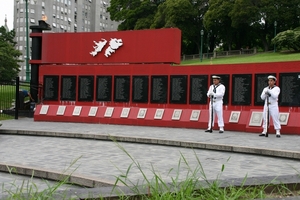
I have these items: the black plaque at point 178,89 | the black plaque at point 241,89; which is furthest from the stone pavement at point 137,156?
the black plaque at point 178,89

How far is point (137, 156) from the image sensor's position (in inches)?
345

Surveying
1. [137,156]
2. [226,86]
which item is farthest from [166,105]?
[137,156]

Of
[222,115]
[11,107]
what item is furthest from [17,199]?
[11,107]

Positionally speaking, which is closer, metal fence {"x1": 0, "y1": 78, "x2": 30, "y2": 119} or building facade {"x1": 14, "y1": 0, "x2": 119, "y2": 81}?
metal fence {"x1": 0, "y1": 78, "x2": 30, "y2": 119}

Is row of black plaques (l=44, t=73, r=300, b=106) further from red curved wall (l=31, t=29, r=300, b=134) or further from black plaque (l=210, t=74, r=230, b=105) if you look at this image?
red curved wall (l=31, t=29, r=300, b=134)

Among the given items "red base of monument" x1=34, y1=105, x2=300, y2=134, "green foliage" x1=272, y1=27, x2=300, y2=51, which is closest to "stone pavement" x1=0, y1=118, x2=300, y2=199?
"red base of monument" x1=34, y1=105, x2=300, y2=134

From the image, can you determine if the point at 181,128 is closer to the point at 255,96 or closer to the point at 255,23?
the point at 255,96

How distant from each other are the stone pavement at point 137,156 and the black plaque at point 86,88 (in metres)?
4.61

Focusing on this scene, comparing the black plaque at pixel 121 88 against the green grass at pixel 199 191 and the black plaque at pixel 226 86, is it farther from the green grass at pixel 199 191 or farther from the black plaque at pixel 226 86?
the green grass at pixel 199 191

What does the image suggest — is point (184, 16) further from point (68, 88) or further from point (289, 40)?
point (68, 88)

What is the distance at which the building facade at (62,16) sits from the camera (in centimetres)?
9512

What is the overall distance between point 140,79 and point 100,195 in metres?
13.2

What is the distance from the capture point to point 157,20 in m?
60.5

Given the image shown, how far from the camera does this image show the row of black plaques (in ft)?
44.2
